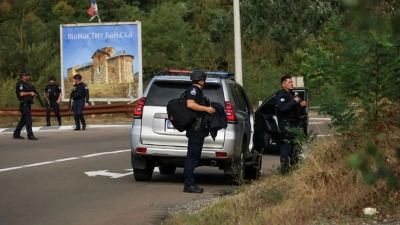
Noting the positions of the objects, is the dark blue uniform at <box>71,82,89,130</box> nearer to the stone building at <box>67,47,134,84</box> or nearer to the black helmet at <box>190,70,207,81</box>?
the stone building at <box>67,47,134,84</box>

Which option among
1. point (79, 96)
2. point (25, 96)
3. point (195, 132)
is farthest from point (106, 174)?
point (79, 96)

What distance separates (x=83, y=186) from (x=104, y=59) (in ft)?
78.7

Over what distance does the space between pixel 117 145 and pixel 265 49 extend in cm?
2965

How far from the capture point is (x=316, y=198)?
8.74 meters

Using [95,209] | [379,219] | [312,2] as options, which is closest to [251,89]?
[312,2]

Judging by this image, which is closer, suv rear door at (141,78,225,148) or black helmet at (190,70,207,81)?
black helmet at (190,70,207,81)

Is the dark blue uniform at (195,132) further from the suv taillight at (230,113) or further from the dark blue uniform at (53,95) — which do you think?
the dark blue uniform at (53,95)

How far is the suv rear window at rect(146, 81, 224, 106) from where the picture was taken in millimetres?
13367

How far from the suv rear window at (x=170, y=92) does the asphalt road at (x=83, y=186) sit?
1.33 metres

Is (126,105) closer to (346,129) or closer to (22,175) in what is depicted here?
(22,175)

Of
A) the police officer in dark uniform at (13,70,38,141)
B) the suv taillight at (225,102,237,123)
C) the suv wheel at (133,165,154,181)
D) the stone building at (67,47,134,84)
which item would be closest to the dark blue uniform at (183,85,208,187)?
the suv taillight at (225,102,237,123)

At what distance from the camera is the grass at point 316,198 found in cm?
800

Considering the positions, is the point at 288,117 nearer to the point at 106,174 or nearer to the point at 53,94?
the point at 106,174

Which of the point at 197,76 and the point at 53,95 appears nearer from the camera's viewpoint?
the point at 197,76
